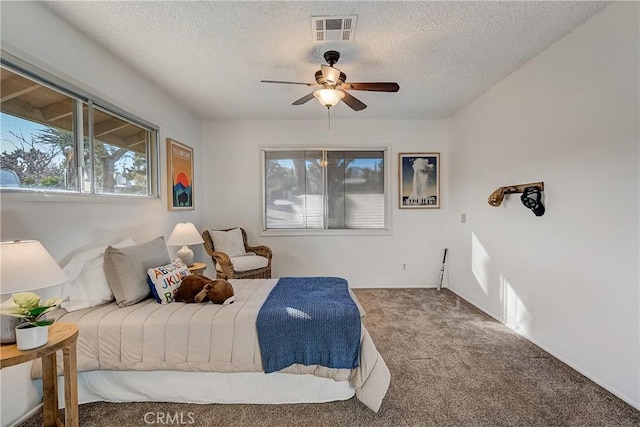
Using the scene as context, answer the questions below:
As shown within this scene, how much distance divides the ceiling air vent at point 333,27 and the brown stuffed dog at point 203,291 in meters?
2.07

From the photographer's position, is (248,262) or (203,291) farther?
(248,262)

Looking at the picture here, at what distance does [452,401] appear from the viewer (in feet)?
6.55

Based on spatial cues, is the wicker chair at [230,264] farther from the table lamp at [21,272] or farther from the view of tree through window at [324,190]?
the table lamp at [21,272]

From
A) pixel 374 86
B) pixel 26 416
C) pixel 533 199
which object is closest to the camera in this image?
pixel 26 416

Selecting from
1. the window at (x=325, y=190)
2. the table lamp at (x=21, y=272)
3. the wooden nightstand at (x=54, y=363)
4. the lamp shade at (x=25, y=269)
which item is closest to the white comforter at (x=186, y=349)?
the wooden nightstand at (x=54, y=363)

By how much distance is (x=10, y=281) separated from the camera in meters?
1.37

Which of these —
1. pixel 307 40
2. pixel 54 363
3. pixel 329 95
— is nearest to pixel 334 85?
pixel 329 95

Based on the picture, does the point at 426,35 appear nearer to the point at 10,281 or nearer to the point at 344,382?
the point at 344,382

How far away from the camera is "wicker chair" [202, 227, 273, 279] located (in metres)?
3.75

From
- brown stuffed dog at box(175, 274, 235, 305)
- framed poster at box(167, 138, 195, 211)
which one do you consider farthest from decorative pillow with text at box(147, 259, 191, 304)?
framed poster at box(167, 138, 195, 211)

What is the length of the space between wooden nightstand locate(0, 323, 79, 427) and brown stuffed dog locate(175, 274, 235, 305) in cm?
67

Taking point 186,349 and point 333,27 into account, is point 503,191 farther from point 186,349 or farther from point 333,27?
point 186,349

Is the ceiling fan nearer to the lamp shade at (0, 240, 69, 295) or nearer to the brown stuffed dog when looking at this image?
the brown stuffed dog

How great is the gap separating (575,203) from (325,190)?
3.14 meters
